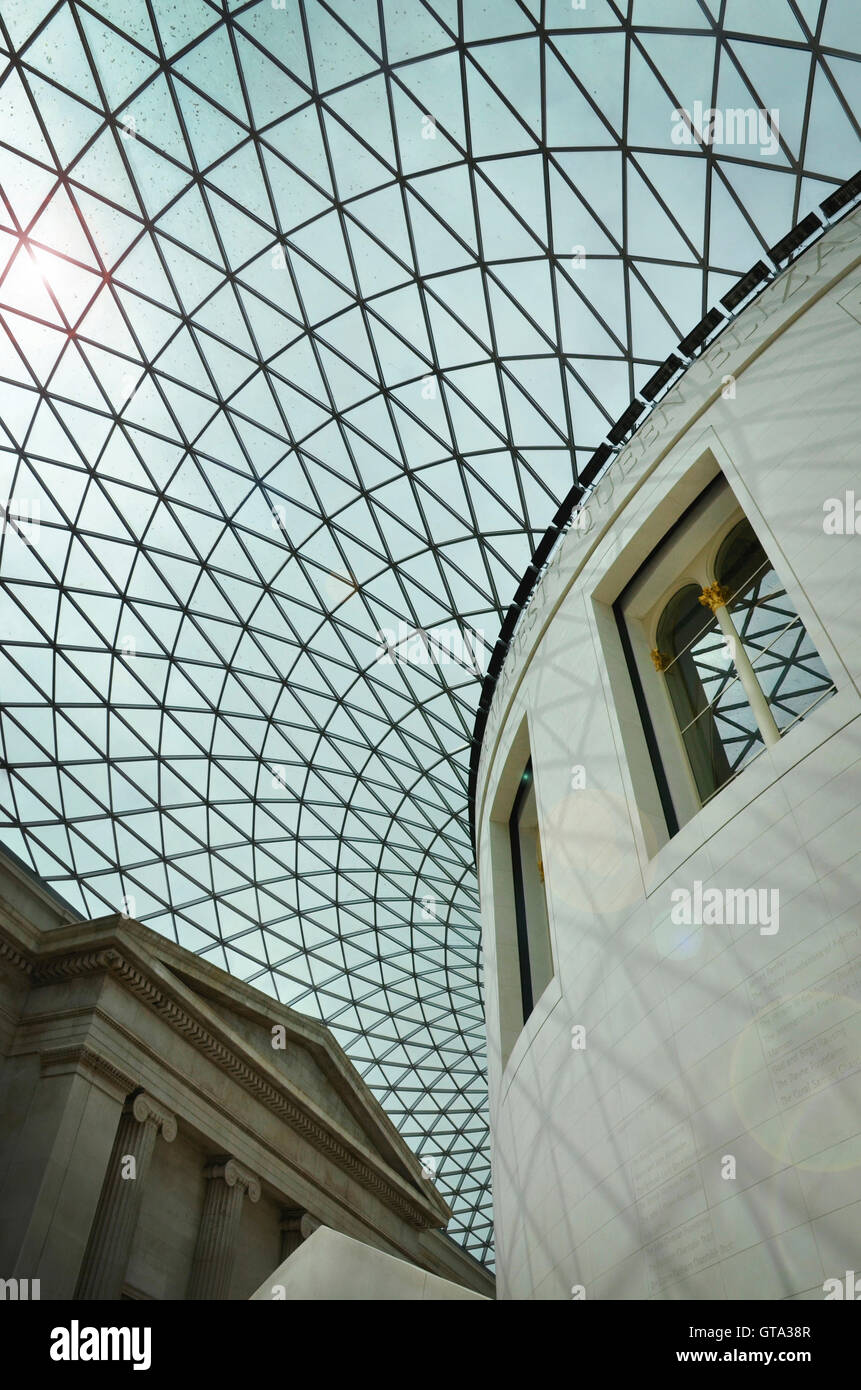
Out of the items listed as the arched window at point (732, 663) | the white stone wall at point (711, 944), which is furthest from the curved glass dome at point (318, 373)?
the arched window at point (732, 663)

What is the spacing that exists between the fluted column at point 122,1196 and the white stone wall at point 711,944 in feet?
31.7

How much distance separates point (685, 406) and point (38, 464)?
19.7 metres

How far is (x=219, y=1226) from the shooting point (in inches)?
1030

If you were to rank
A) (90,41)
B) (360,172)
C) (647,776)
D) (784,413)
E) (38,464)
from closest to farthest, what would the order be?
(784,413) → (647,776) → (90,41) → (360,172) → (38,464)

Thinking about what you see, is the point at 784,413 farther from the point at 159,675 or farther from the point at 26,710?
the point at 26,710

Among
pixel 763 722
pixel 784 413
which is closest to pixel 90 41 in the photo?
pixel 784 413

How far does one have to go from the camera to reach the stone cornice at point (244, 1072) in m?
24.0

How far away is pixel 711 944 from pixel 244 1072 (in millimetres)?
20747

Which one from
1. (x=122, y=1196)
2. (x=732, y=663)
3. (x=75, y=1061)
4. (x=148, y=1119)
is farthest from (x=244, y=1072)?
(x=732, y=663)

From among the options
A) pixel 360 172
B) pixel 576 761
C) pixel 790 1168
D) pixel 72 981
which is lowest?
pixel 790 1168

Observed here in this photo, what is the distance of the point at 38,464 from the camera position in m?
27.6
